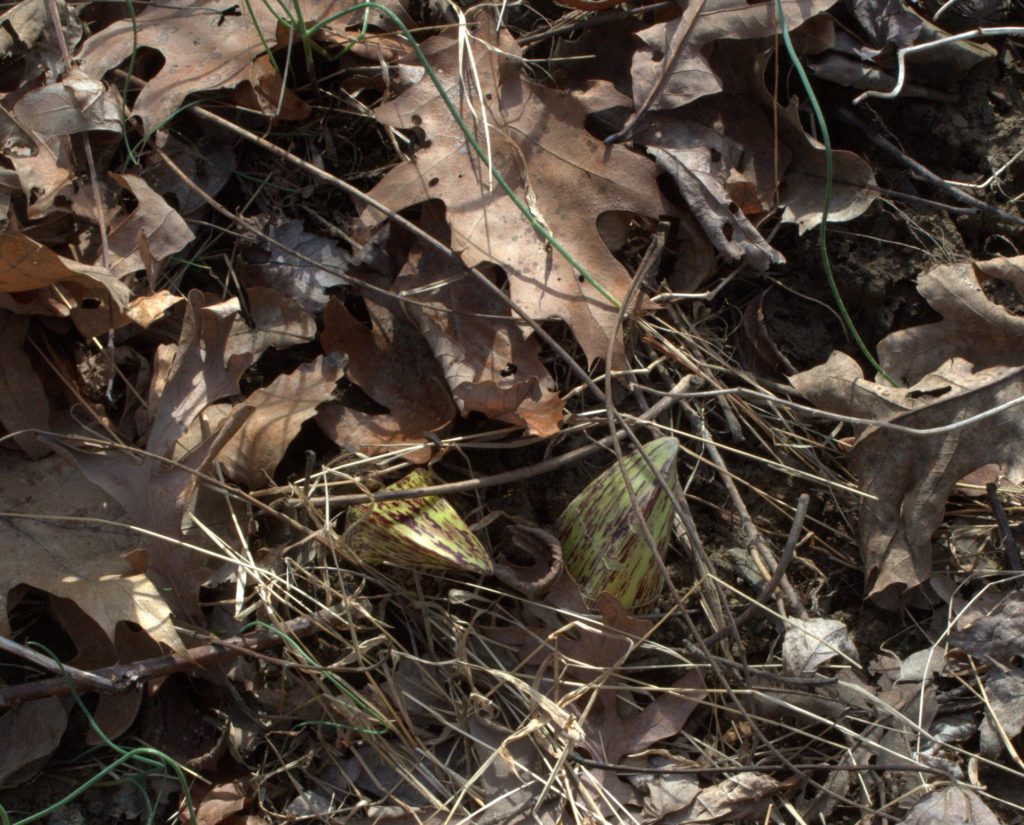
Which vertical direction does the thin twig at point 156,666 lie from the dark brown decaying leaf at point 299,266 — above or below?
below

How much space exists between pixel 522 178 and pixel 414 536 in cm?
91

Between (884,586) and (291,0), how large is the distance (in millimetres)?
2049

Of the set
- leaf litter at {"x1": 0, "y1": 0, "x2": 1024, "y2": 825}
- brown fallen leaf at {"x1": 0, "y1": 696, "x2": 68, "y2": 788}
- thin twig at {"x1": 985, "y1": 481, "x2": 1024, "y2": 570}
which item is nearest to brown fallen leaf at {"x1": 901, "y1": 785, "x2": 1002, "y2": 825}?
leaf litter at {"x1": 0, "y1": 0, "x2": 1024, "y2": 825}

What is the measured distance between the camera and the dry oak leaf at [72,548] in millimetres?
2039

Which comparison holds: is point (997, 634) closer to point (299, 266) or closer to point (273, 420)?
point (273, 420)

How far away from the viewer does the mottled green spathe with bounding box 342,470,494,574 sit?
2080 millimetres

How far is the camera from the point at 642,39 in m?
2.38

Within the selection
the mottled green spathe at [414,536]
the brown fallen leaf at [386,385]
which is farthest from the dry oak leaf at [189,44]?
the mottled green spathe at [414,536]

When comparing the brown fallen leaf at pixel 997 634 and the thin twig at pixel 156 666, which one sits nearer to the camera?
the thin twig at pixel 156 666

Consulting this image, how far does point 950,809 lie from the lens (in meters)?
2.02

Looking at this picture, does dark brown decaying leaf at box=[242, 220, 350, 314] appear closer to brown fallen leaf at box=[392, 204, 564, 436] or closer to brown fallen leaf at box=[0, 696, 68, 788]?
brown fallen leaf at box=[392, 204, 564, 436]

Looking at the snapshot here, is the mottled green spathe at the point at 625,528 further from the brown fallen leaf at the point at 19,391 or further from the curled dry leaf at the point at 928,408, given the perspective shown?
the brown fallen leaf at the point at 19,391

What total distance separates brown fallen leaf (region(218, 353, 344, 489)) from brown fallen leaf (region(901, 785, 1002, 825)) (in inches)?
62.0

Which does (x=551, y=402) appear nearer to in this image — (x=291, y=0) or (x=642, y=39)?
(x=642, y=39)
